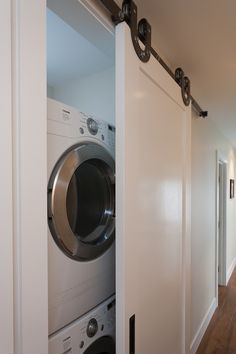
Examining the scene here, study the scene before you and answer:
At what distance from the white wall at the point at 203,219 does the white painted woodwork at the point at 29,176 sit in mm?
1956

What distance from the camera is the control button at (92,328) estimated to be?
1.02 m

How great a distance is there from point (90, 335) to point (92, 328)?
0.03m

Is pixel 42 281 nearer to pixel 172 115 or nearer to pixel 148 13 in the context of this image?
pixel 172 115

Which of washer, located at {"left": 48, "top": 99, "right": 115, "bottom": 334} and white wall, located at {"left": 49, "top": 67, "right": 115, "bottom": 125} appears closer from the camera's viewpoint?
washer, located at {"left": 48, "top": 99, "right": 115, "bottom": 334}

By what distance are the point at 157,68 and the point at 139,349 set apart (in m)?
1.24

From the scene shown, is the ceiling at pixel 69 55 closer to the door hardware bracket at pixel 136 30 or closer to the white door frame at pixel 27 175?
the door hardware bracket at pixel 136 30

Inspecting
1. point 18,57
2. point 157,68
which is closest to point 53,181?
point 18,57

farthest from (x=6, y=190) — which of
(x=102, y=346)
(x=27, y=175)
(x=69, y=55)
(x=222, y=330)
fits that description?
(x=222, y=330)

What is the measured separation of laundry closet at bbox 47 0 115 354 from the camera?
890 millimetres

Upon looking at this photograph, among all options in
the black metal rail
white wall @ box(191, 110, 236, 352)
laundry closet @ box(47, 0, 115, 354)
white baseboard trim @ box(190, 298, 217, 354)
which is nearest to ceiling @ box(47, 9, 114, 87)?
laundry closet @ box(47, 0, 115, 354)

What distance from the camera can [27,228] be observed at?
625mm

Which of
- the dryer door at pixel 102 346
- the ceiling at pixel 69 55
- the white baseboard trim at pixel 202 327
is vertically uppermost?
the ceiling at pixel 69 55

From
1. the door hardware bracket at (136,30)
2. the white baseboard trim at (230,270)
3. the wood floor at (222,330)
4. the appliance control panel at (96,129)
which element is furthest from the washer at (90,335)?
the white baseboard trim at (230,270)

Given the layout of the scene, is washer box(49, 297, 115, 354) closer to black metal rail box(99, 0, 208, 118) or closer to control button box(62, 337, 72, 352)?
control button box(62, 337, 72, 352)
